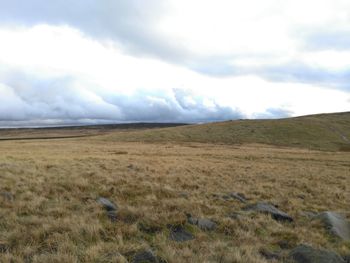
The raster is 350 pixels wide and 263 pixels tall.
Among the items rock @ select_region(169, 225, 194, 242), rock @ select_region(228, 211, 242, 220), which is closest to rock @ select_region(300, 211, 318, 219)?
rock @ select_region(228, 211, 242, 220)

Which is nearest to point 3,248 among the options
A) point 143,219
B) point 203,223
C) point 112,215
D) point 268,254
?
point 112,215

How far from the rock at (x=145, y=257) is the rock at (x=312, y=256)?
9.23 ft

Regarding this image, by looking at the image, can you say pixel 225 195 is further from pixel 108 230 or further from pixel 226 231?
pixel 108 230

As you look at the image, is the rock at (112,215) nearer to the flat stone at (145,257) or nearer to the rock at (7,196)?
the flat stone at (145,257)

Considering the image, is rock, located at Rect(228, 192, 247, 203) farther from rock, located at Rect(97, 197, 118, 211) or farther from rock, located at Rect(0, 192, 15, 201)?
rock, located at Rect(0, 192, 15, 201)

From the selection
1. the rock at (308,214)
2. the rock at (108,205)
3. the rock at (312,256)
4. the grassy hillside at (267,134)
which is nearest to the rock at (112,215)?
the rock at (108,205)

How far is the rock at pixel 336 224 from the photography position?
9242 millimetres

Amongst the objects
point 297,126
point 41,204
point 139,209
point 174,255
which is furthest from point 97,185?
point 297,126

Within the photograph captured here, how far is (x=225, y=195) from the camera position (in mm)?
13969

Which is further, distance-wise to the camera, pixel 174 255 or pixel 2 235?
pixel 2 235

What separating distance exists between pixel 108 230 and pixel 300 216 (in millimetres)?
→ 6595

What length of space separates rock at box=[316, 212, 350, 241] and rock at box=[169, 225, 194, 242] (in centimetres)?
401

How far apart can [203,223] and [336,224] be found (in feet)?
12.9

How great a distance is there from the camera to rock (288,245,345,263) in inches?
263
